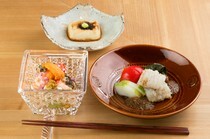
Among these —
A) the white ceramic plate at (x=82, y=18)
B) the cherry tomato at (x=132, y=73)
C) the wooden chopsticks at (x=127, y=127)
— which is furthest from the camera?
the white ceramic plate at (x=82, y=18)

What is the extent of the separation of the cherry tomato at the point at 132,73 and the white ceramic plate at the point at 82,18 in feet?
0.58

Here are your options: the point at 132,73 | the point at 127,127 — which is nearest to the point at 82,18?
the point at 132,73

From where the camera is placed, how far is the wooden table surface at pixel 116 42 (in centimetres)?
111

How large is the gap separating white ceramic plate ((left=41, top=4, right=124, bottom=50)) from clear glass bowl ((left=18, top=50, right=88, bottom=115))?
0.10m

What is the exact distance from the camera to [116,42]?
4.58 ft

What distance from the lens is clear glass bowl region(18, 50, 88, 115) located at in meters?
1.10

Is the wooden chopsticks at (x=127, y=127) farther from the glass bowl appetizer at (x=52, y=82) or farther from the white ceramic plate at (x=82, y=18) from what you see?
the white ceramic plate at (x=82, y=18)

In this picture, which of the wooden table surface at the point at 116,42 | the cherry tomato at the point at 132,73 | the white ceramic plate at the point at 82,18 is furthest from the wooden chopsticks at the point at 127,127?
the white ceramic plate at the point at 82,18

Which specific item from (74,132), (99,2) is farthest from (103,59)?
(99,2)

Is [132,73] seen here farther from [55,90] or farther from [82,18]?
[82,18]

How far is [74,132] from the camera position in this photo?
1098 millimetres

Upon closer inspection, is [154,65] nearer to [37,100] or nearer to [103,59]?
[103,59]

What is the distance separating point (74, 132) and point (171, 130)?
10.5 inches

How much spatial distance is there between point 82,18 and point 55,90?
18.5 inches
